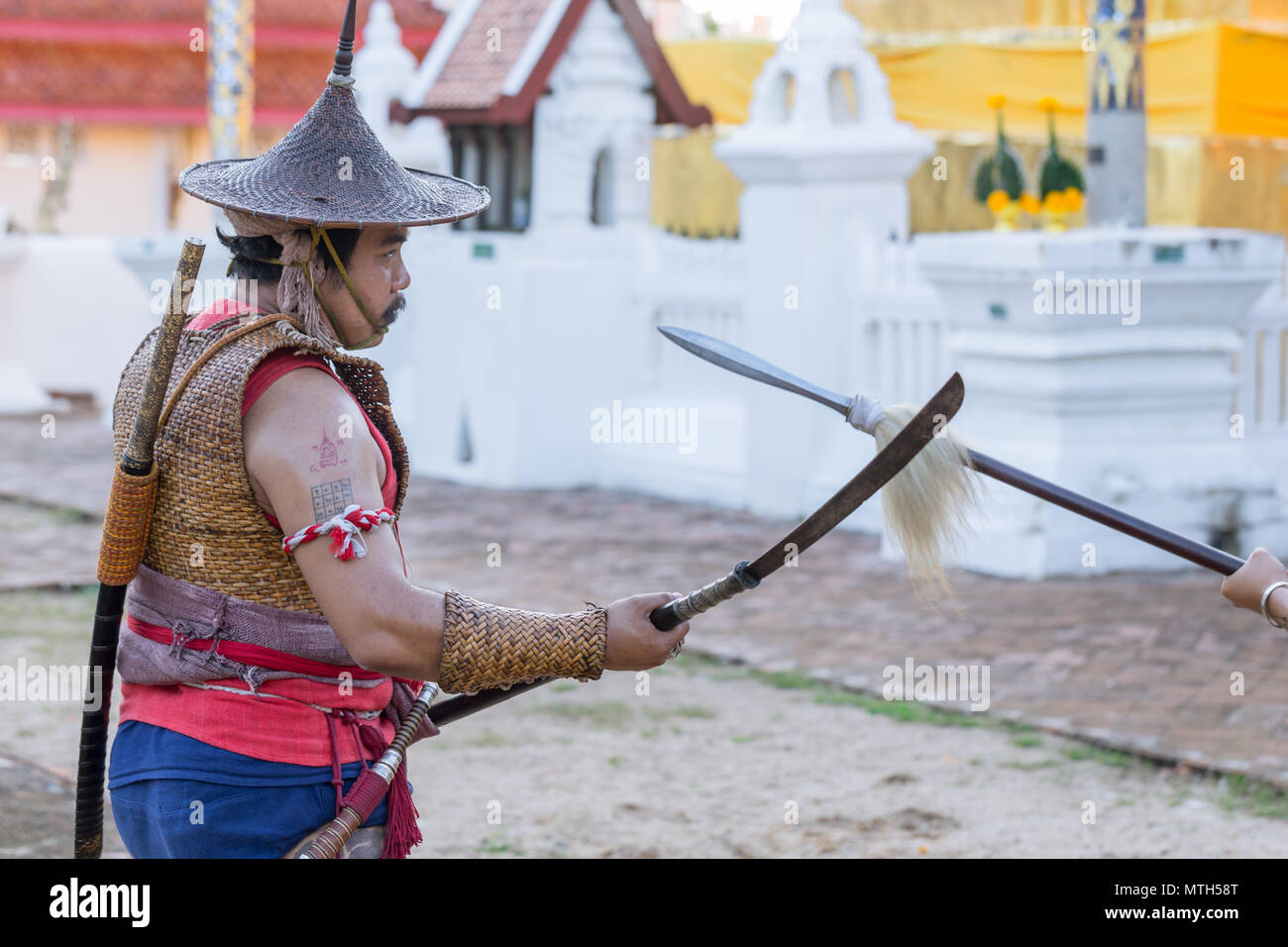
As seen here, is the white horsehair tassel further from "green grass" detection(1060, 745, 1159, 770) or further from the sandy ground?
"green grass" detection(1060, 745, 1159, 770)

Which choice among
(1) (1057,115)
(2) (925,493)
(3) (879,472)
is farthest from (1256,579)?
(1) (1057,115)

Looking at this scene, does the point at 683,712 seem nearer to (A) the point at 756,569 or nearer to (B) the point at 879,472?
(A) the point at 756,569

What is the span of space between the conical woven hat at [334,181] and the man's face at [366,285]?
0.05 meters

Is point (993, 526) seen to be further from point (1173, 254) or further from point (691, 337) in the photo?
point (691, 337)

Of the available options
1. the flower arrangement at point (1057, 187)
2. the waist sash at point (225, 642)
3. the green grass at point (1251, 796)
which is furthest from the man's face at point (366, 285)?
the flower arrangement at point (1057, 187)

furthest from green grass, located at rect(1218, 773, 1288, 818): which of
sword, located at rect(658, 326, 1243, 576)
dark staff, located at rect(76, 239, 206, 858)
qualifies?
dark staff, located at rect(76, 239, 206, 858)

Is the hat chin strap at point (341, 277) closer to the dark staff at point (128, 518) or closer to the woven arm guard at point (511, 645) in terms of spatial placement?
the dark staff at point (128, 518)

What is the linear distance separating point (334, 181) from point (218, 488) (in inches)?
21.9

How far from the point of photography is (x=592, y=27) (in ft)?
36.0

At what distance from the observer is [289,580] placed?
2.76 metres

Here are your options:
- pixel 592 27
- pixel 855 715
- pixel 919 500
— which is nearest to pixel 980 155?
pixel 592 27

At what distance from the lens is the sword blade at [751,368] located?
3021 millimetres

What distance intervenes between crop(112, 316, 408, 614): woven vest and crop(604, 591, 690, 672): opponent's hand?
0.47 metres
